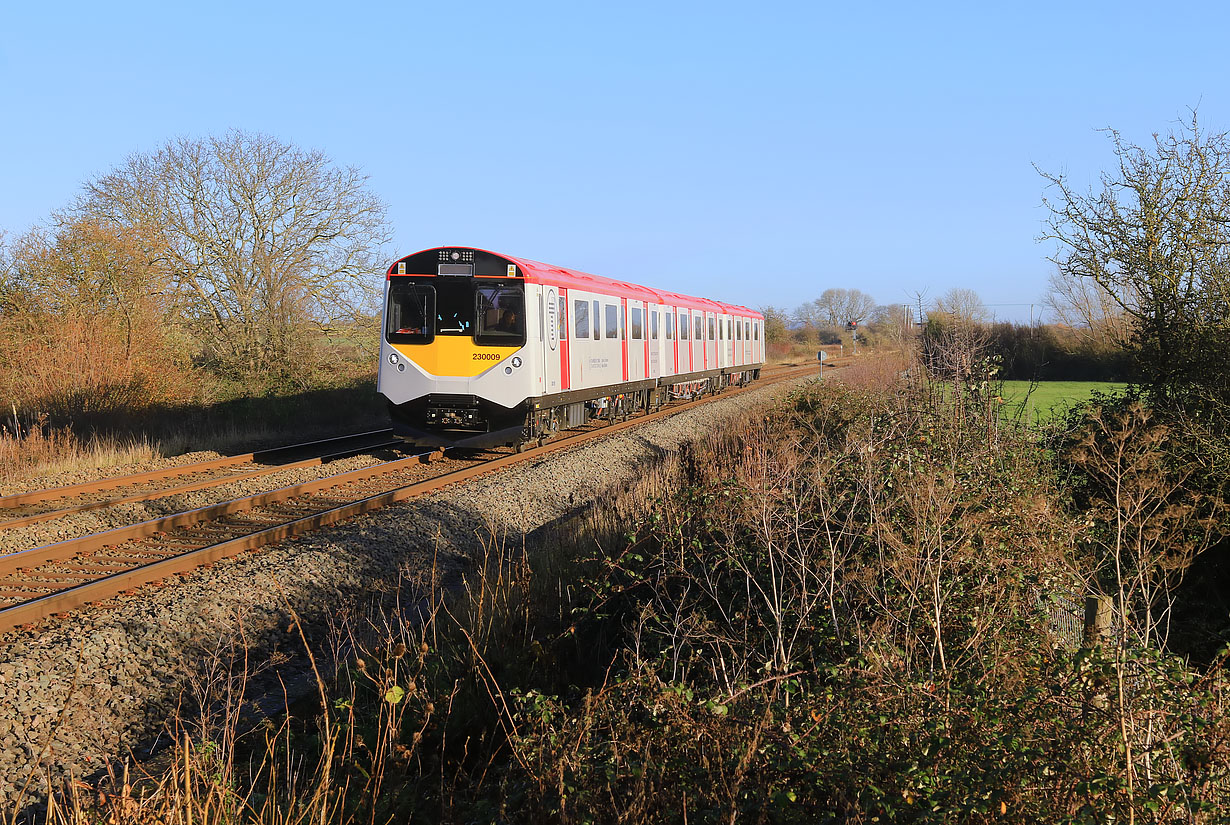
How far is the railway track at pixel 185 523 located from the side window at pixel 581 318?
89.0 inches

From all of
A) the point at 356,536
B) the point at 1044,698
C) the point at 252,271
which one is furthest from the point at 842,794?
the point at 252,271

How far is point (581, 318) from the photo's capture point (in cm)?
1558

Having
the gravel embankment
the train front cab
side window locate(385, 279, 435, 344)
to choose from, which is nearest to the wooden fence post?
the gravel embankment

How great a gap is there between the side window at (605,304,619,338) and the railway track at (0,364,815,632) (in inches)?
137

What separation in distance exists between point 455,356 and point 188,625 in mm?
7566

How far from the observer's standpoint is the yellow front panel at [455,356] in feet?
43.7

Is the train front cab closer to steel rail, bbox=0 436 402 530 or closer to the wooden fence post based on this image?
steel rail, bbox=0 436 402 530

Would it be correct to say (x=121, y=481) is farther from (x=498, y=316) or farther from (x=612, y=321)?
(x=612, y=321)

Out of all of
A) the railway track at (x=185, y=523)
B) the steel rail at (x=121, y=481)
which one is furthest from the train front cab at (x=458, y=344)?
the steel rail at (x=121, y=481)

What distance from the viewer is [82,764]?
4418 millimetres

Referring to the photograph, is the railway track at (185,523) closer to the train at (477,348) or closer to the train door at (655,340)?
the train at (477,348)

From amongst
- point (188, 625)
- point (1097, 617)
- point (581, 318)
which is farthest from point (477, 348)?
point (1097, 617)

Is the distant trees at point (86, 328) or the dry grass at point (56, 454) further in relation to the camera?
the distant trees at point (86, 328)

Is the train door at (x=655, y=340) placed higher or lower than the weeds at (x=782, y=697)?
higher
